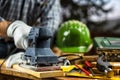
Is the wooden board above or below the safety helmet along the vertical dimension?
below

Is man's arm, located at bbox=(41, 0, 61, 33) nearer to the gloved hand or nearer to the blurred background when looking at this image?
the gloved hand

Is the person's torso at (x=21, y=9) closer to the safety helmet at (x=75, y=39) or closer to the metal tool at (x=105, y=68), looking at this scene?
the safety helmet at (x=75, y=39)

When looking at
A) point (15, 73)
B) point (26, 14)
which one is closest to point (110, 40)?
point (15, 73)

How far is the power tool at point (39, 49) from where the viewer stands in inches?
36.9

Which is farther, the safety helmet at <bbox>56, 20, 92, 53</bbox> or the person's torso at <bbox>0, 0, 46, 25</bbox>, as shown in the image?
→ the person's torso at <bbox>0, 0, 46, 25</bbox>

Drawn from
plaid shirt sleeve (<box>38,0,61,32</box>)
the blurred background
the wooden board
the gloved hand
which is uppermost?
the blurred background

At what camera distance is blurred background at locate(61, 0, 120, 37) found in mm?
2844

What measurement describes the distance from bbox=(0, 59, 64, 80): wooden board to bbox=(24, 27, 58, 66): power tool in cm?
3

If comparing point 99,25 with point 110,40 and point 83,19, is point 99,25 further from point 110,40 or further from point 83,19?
point 110,40

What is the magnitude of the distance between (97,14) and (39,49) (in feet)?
6.43

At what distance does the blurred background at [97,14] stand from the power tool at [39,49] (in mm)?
1908

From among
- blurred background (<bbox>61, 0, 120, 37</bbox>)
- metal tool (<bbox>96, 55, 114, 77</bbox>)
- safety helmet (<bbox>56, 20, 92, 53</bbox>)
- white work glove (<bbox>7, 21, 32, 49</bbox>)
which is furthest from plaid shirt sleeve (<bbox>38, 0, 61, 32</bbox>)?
blurred background (<bbox>61, 0, 120, 37</bbox>)

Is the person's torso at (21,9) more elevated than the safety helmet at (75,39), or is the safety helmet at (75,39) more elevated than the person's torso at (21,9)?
the person's torso at (21,9)

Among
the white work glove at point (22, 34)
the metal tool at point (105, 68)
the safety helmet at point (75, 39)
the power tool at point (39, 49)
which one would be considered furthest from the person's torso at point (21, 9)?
the metal tool at point (105, 68)
